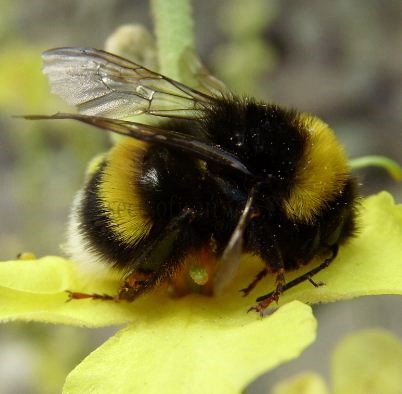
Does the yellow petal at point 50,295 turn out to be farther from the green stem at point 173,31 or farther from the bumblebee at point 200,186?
the green stem at point 173,31

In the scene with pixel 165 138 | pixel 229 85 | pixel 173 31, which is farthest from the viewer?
pixel 229 85

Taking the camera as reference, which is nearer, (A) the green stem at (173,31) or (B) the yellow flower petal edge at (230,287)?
(B) the yellow flower petal edge at (230,287)

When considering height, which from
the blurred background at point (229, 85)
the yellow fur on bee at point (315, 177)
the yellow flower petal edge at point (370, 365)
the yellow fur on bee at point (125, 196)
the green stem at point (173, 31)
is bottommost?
the blurred background at point (229, 85)

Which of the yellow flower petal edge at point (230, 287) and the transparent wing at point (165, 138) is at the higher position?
the transparent wing at point (165, 138)

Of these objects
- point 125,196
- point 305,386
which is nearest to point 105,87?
point 125,196

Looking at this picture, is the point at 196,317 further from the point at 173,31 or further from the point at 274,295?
the point at 173,31

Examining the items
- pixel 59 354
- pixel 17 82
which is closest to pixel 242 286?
→ pixel 59 354

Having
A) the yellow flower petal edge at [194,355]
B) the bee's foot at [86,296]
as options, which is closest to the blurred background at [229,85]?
the bee's foot at [86,296]

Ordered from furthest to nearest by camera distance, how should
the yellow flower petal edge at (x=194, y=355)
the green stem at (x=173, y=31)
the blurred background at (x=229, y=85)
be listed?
the blurred background at (x=229, y=85) → the green stem at (x=173, y=31) → the yellow flower petal edge at (x=194, y=355)
